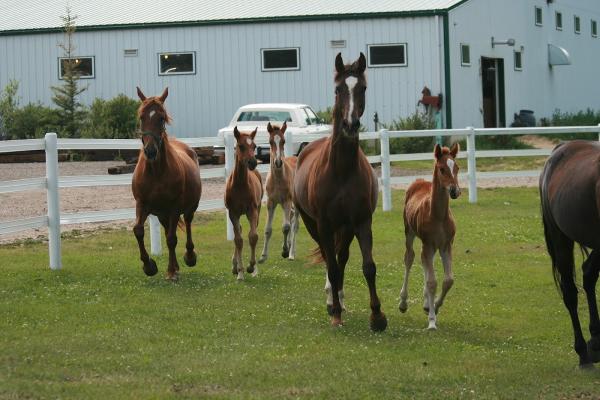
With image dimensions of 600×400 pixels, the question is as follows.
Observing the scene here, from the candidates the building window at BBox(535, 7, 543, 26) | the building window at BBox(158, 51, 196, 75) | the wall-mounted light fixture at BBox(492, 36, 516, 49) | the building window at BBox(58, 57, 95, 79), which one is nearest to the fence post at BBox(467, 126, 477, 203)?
the building window at BBox(158, 51, 196, 75)

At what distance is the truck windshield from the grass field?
15436 millimetres

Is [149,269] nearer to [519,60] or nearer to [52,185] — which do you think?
[52,185]

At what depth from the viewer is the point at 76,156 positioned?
1249 inches

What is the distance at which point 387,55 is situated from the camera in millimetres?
35312

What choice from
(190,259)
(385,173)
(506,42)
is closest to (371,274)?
(190,259)

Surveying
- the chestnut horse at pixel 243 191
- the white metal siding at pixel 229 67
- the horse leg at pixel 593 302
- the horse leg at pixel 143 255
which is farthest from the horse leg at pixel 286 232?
the white metal siding at pixel 229 67

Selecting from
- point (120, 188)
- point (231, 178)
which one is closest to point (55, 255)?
point (231, 178)

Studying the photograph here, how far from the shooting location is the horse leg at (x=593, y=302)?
8.55m

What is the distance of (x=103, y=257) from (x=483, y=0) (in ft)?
85.9

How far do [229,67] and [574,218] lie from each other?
2813 centimetres

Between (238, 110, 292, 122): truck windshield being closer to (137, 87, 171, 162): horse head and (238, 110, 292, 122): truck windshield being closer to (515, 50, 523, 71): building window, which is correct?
(515, 50, 523, 71): building window

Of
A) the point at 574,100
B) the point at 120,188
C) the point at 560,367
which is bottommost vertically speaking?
the point at 560,367

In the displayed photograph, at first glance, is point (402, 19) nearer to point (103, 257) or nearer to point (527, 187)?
point (527, 187)

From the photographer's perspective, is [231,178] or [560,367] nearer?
[560,367]
